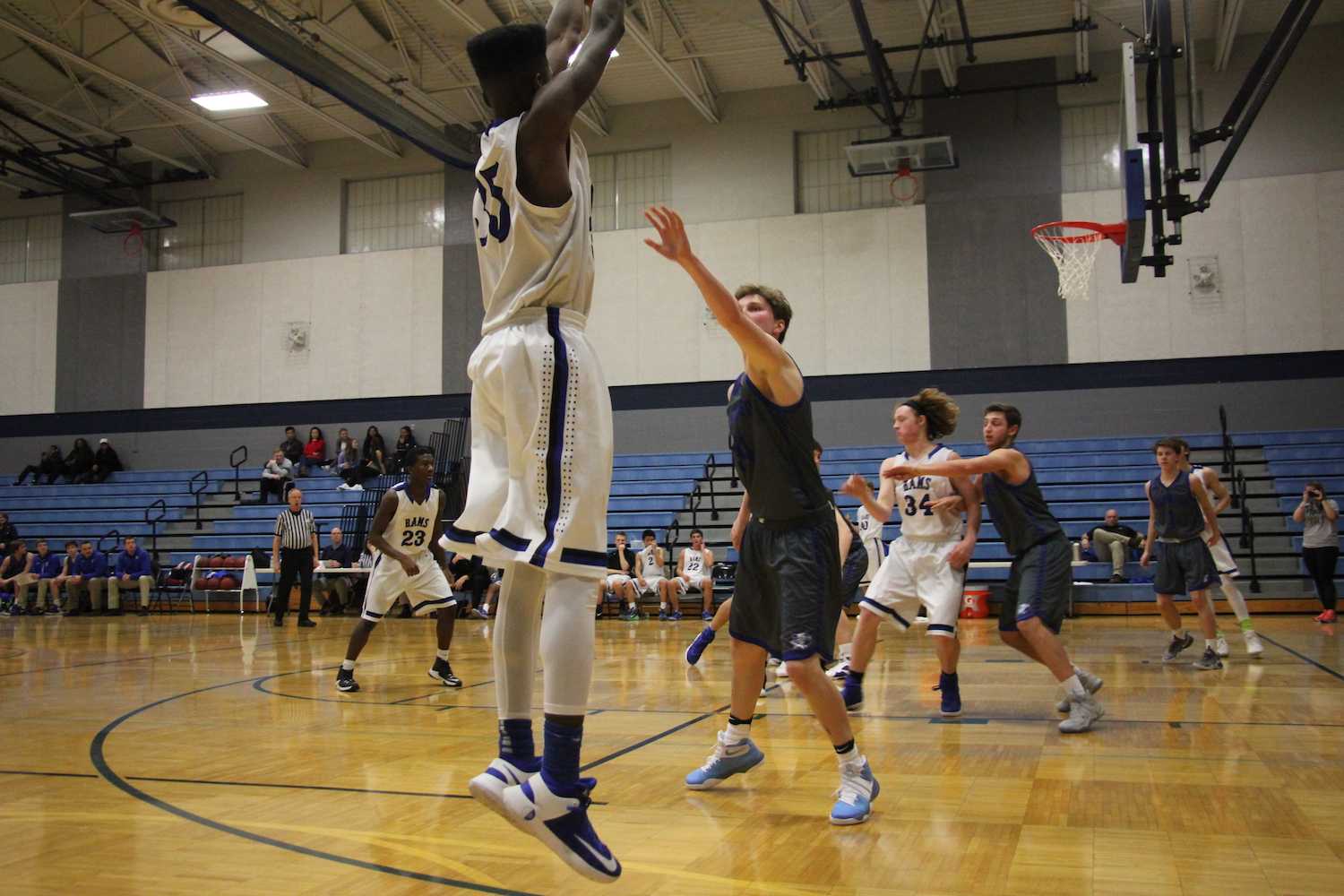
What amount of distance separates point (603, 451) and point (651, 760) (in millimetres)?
2339

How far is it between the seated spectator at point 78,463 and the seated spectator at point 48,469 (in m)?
0.15

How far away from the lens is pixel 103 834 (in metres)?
3.32

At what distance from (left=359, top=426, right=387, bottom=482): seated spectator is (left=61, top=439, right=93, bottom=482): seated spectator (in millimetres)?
6114

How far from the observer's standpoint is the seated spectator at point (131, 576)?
17.1 meters

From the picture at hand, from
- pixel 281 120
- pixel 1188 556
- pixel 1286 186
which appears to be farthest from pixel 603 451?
pixel 281 120

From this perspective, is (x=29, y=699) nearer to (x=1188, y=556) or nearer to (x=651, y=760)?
(x=651, y=760)

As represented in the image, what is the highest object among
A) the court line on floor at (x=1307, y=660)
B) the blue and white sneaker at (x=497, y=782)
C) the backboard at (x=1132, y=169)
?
the backboard at (x=1132, y=169)

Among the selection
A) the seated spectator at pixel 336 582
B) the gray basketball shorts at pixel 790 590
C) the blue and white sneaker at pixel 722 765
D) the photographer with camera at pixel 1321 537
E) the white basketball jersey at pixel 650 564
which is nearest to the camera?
the gray basketball shorts at pixel 790 590

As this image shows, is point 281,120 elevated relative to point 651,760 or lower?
elevated

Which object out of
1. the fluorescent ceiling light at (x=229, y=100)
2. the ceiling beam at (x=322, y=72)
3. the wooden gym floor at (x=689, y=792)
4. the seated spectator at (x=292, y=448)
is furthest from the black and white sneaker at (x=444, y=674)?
the fluorescent ceiling light at (x=229, y=100)

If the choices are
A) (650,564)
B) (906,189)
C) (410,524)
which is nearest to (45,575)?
(650,564)

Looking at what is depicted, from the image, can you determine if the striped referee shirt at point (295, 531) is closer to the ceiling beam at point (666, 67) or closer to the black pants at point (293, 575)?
the black pants at point (293, 575)

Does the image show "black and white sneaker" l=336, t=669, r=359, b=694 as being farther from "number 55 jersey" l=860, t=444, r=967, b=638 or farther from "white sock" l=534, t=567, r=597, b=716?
"white sock" l=534, t=567, r=597, b=716

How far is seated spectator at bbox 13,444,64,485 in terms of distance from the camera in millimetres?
22000
